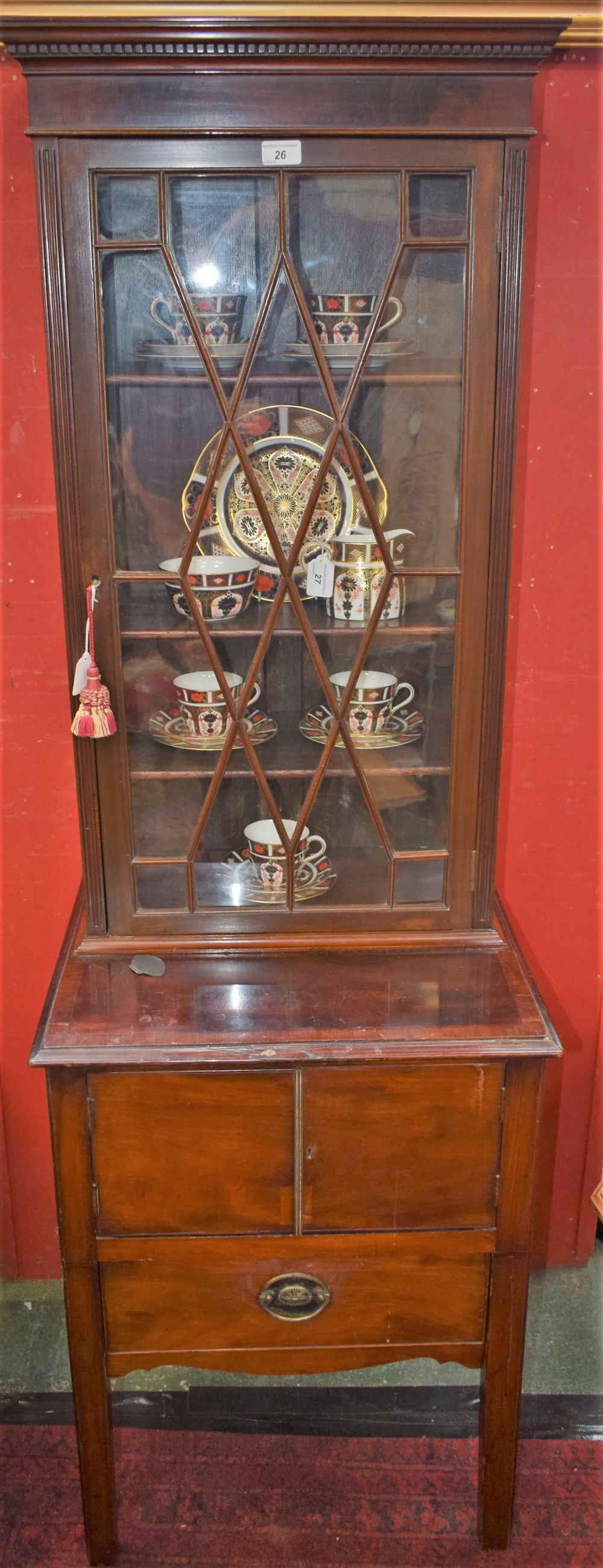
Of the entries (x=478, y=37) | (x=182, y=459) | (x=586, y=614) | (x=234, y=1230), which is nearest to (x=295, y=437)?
(x=182, y=459)

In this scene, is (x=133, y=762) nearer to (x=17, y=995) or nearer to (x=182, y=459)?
(x=182, y=459)

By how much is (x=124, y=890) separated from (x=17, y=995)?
52 centimetres

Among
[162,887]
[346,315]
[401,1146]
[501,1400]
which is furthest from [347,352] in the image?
[501,1400]

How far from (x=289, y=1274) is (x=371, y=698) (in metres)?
0.75

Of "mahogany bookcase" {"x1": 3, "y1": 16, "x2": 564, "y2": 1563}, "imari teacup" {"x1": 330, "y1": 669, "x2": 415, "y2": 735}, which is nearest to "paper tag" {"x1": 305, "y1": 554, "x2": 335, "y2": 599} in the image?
"mahogany bookcase" {"x1": 3, "y1": 16, "x2": 564, "y2": 1563}

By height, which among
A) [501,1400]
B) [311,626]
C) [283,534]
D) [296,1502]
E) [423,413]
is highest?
[423,413]

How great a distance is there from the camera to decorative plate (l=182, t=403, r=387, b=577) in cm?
135

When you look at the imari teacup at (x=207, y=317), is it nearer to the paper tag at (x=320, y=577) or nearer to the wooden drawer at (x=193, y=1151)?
the paper tag at (x=320, y=577)

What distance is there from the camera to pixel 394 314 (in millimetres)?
1304

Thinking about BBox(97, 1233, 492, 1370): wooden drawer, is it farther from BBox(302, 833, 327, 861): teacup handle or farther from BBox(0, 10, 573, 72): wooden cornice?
BBox(0, 10, 573, 72): wooden cornice

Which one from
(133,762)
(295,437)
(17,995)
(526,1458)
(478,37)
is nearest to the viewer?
(478,37)

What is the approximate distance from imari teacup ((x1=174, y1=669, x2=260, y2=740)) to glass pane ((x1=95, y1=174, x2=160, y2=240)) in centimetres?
51

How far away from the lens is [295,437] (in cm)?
135

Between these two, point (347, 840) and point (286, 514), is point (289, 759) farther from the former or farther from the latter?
point (286, 514)
